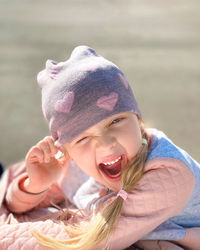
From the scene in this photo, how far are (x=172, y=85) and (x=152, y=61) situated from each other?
472 mm

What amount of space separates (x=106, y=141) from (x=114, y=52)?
2.44m

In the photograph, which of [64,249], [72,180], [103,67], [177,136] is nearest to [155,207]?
[64,249]

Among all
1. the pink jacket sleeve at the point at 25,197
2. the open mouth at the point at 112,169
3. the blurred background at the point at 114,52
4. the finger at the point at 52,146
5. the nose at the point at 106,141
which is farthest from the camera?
the blurred background at the point at 114,52

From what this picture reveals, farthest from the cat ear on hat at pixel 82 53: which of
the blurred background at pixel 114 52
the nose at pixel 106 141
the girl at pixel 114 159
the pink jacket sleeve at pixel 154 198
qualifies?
the blurred background at pixel 114 52

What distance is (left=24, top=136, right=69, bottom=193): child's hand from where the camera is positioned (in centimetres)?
163

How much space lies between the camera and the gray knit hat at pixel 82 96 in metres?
1.35

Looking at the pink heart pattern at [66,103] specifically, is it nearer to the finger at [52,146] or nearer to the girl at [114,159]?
the girl at [114,159]

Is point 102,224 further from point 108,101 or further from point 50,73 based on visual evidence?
point 50,73

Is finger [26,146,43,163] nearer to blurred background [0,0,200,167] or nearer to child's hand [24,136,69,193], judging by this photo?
child's hand [24,136,69,193]

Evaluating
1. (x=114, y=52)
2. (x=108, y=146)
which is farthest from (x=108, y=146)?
(x=114, y=52)

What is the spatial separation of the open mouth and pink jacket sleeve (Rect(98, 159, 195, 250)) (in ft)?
0.28

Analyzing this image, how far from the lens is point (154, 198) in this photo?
53.7 inches

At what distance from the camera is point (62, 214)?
5.26 feet

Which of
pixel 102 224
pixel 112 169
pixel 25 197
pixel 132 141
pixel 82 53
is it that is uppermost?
pixel 82 53
